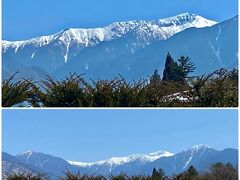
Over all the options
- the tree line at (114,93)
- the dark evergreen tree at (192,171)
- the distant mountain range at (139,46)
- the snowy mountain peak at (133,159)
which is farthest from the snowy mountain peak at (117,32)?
the snowy mountain peak at (133,159)

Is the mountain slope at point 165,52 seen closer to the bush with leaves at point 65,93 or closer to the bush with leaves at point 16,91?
the bush with leaves at point 65,93

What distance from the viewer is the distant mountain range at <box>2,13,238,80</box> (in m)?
121

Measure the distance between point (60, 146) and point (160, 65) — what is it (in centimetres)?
12651

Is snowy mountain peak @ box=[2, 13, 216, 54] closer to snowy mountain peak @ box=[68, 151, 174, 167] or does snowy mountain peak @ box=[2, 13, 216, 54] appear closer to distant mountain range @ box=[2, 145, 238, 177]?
distant mountain range @ box=[2, 145, 238, 177]

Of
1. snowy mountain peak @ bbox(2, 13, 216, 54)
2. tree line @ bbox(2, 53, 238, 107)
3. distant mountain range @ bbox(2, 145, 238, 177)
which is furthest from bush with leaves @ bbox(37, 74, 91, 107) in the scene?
snowy mountain peak @ bbox(2, 13, 216, 54)

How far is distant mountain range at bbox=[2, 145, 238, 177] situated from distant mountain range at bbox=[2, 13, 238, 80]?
372ft

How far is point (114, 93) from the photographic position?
2.77m

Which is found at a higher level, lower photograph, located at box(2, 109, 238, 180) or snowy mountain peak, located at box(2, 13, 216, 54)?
snowy mountain peak, located at box(2, 13, 216, 54)

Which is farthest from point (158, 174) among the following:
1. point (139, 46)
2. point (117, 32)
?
point (139, 46)

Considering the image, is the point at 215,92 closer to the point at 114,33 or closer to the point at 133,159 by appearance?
the point at 133,159

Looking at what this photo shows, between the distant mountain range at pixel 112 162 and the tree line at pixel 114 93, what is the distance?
27 cm

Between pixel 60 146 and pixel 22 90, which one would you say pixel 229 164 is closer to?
pixel 60 146

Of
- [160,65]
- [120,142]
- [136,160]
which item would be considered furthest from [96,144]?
Result: [160,65]

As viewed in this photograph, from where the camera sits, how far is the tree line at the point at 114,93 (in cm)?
269
